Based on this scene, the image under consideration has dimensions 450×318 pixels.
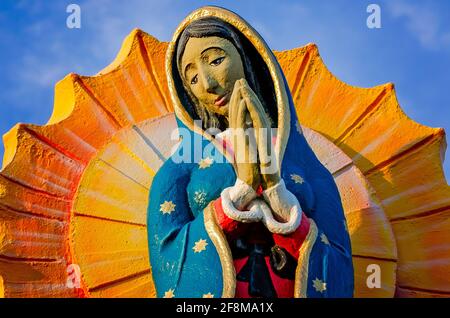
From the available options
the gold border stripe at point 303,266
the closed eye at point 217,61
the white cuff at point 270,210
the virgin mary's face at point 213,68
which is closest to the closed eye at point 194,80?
the virgin mary's face at point 213,68

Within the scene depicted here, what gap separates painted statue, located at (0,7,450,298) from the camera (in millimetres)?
7496

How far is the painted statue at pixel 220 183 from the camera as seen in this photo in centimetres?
750

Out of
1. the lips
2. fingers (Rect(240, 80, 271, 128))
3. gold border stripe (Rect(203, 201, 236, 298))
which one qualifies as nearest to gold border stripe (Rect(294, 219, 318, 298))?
gold border stripe (Rect(203, 201, 236, 298))

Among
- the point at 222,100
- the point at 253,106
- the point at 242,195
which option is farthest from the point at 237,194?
the point at 222,100

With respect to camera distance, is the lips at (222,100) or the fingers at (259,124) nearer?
the fingers at (259,124)

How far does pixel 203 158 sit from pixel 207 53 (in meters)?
0.58

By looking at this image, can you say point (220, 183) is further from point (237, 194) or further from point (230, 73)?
point (230, 73)

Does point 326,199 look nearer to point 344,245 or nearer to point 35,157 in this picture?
point 344,245

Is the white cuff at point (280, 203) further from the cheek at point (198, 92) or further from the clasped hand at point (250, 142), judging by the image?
the cheek at point (198, 92)

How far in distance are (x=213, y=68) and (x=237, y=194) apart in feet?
2.78

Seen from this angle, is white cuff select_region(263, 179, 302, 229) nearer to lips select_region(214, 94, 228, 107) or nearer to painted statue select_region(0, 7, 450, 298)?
painted statue select_region(0, 7, 450, 298)

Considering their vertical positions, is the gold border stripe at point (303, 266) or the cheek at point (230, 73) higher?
the cheek at point (230, 73)

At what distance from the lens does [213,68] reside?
7.95 metres
